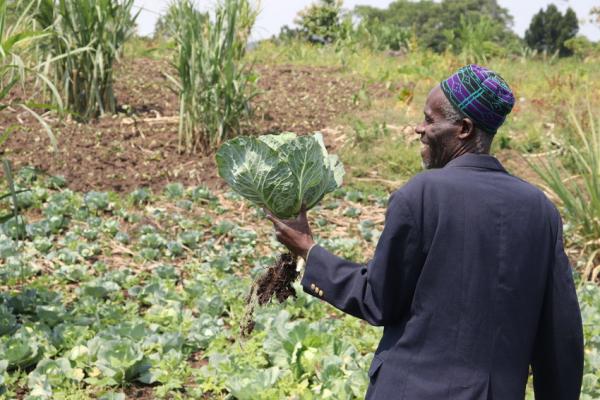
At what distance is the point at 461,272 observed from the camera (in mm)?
1589

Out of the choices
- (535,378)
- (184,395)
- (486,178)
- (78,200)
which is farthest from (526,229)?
(78,200)

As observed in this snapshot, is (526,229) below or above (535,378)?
above

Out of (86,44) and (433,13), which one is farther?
(433,13)

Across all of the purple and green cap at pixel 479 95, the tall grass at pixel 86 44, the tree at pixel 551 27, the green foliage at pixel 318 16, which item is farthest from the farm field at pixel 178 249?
the tree at pixel 551 27

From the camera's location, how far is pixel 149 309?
4043 mm

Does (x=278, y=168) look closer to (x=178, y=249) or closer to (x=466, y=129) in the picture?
(x=466, y=129)

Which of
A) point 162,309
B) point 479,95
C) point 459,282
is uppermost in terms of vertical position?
point 479,95

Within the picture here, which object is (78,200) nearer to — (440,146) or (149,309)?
(149,309)

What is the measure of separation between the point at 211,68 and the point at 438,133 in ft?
16.7

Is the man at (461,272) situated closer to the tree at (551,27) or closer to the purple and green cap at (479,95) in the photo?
the purple and green cap at (479,95)

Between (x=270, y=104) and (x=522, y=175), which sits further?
(x=270, y=104)

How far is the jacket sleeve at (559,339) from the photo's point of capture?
1703 mm

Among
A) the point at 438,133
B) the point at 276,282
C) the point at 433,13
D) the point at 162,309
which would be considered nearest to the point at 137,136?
the point at 162,309

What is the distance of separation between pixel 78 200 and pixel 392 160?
9.98 feet
